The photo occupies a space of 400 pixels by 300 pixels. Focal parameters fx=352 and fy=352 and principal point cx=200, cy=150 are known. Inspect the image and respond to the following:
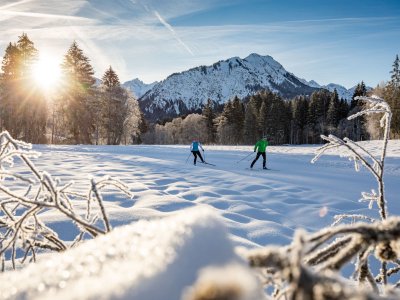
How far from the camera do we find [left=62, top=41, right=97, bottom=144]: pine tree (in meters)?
46.8

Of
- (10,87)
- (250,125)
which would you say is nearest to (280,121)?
(250,125)

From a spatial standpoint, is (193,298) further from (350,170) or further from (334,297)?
(350,170)

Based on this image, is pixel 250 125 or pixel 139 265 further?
pixel 250 125

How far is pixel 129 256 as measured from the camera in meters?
0.41

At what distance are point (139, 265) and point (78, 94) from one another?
5096 cm

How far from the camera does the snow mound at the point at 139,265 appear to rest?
12.9 inches

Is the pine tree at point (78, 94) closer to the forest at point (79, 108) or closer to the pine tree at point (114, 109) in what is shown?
the forest at point (79, 108)

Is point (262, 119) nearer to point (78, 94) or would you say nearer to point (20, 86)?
point (78, 94)

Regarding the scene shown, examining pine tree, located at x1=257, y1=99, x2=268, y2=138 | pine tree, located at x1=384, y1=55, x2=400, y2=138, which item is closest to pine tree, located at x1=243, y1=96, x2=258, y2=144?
pine tree, located at x1=257, y1=99, x2=268, y2=138

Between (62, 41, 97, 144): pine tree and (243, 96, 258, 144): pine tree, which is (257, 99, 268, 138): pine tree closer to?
(243, 96, 258, 144): pine tree

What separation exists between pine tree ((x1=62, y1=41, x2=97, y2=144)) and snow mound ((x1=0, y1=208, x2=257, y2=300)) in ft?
163

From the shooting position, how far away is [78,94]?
1889 inches

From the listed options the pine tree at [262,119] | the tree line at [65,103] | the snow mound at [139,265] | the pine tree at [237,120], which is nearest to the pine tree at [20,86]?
the tree line at [65,103]

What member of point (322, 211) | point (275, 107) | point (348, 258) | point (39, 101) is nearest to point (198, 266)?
point (348, 258)
